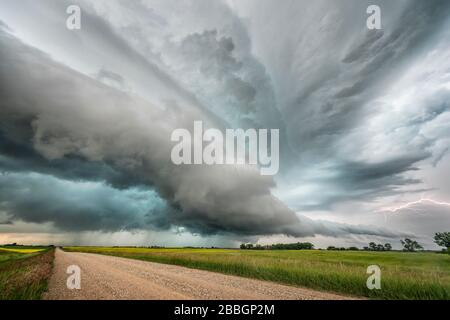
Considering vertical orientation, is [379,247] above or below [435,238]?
below

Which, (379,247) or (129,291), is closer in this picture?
(129,291)

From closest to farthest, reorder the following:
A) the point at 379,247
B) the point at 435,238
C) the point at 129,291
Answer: the point at 129,291 → the point at 435,238 → the point at 379,247

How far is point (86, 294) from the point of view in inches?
410
